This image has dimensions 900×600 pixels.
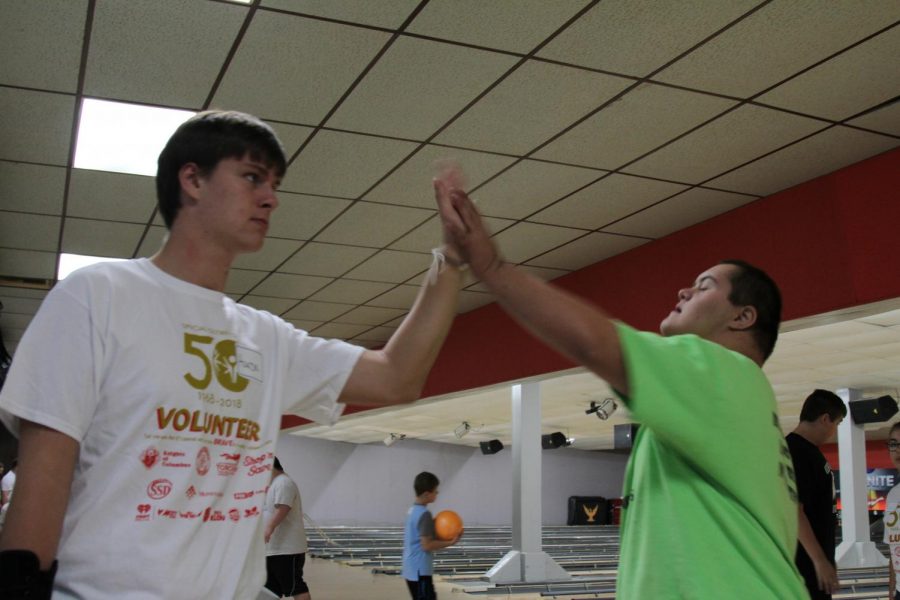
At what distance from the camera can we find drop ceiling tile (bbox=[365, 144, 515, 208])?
5.18 metres

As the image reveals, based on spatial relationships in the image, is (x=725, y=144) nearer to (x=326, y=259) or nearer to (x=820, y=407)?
(x=820, y=407)

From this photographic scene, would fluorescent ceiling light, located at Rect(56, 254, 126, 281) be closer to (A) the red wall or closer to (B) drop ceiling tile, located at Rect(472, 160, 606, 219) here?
(B) drop ceiling tile, located at Rect(472, 160, 606, 219)

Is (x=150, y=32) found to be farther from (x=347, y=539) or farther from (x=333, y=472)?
(x=333, y=472)

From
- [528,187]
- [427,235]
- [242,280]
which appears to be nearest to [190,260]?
[528,187]

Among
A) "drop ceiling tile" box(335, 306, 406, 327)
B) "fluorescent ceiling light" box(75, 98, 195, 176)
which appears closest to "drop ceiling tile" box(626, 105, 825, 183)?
"fluorescent ceiling light" box(75, 98, 195, 176)

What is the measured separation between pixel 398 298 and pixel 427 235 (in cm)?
224

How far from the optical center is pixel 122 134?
16.3ft

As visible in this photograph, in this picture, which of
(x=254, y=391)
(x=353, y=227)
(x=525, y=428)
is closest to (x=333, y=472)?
(x=525, y=428)

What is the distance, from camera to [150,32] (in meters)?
3.86

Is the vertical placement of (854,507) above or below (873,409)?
below

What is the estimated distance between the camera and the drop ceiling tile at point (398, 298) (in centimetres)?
851

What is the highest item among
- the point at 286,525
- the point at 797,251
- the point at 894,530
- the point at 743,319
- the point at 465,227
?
the point at 797,251

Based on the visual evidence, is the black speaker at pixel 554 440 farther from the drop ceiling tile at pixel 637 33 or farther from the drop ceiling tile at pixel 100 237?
the drop ceiling tile at pixel 637 33

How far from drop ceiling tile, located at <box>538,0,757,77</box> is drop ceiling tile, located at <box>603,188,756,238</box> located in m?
1.82
